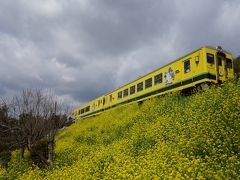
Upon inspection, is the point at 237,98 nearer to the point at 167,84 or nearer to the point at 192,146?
the point at 192,146

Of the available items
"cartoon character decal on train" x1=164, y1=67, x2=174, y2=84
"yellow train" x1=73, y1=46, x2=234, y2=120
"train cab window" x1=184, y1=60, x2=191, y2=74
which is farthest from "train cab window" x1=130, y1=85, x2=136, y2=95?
"train cab window" x1=184, y1=60, x2=191, y2=74

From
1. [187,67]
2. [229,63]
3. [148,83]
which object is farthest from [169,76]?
[229,63]

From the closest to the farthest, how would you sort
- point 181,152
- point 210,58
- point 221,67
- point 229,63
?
point 181,152
point 210,58
point 221,67
point 229,63

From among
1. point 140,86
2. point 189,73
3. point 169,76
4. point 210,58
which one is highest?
point 210,58

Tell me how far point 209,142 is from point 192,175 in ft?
7.25

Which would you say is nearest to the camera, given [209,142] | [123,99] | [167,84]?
[209,142]

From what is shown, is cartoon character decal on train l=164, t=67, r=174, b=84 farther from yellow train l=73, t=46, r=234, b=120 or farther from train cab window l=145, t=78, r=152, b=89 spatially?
train cab window l=145, t=78, r=152, b=89

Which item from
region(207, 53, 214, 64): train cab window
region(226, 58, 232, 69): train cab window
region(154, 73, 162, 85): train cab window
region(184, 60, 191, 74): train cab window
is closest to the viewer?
region(207, 53, 214, 64): train cab window

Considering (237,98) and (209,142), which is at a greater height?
(237,98)

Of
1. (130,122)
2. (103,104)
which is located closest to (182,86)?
(130,122)

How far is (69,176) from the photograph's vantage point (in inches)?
302

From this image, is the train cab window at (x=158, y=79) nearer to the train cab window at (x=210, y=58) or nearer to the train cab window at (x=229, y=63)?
the train cab window at (x=210, y=58)

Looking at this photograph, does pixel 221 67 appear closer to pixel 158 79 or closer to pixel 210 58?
pixel 210 58

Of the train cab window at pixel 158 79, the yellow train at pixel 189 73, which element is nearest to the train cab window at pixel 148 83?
the yellow train at pixel 189 73
